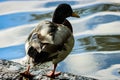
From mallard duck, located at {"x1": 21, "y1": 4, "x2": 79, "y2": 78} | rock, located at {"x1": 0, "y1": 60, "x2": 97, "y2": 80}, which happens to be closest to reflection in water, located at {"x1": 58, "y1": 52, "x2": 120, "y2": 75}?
rock, located at {"x1": 0, "y1": 60, "x2": 97, "y2": 80}

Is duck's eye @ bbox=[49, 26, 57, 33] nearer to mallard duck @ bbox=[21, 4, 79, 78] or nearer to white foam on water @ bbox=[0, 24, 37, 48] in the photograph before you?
mallard duck @ bbox=[21, 4, 79, 78]

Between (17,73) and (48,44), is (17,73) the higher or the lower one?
the lower one

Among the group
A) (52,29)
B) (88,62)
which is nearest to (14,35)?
(88,62)

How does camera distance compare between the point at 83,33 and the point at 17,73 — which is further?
the point at 83,33

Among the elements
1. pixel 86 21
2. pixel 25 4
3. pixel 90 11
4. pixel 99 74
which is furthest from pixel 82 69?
pixel 25 4

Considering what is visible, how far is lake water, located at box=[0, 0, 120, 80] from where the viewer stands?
9.56m

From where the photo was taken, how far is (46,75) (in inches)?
287

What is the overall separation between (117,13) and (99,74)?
3.85 metres

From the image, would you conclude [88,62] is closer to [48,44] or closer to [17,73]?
[17,73]

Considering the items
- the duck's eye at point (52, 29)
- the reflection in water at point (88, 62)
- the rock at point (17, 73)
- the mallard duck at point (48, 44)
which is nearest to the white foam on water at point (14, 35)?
the reflection in water at point (88, 62)

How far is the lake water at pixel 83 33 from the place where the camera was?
9.56 m

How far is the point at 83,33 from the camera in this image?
11.4 m

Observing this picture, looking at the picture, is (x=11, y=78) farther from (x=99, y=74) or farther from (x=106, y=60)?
(x=106, y=60)

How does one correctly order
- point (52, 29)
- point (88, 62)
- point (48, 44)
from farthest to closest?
point (88, 62) < point (52, 29) < point (48, 44)
